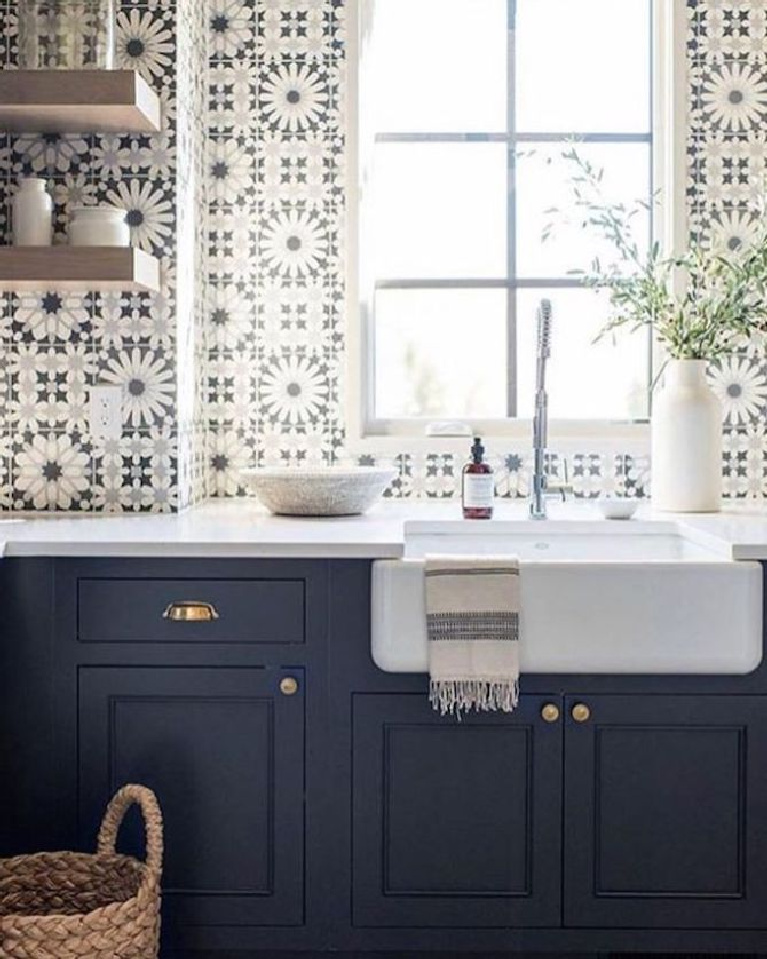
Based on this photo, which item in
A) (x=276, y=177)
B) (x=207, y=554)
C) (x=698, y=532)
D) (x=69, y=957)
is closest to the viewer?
(x=69, y=957)

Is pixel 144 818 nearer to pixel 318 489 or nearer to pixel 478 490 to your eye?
pixel 318 489

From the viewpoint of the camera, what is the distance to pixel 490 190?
3.42 metres

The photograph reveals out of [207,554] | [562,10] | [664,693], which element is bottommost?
[664,693]

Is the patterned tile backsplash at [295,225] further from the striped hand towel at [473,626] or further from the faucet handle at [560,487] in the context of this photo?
the striped hand towel at [473,626]

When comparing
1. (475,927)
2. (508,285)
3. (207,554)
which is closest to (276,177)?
(508,285)

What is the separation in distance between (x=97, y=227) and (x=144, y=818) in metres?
1.19

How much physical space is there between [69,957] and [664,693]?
1.13 m

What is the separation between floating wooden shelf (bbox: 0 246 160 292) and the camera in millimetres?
2756

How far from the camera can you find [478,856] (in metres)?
2.53

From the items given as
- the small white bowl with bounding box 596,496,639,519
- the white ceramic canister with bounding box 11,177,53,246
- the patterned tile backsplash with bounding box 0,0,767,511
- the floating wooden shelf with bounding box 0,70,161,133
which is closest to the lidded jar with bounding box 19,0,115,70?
the floating wooden shelf with bounding box 0,70,161,133

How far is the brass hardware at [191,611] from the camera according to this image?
2486 mm

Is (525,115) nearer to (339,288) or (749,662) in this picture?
(339,288)

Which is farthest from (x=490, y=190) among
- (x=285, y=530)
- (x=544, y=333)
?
(x=285, y=530)

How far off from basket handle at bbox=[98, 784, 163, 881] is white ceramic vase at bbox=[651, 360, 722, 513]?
1.32 metres
